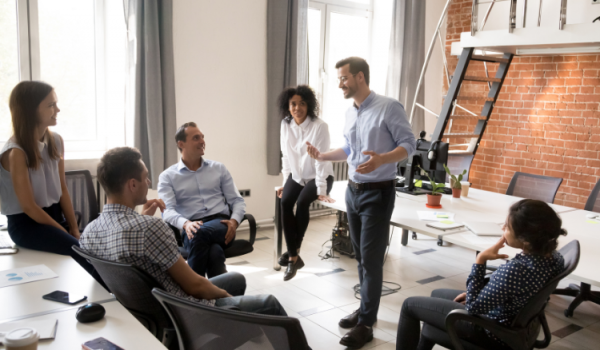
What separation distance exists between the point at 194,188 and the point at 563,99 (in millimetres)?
4222

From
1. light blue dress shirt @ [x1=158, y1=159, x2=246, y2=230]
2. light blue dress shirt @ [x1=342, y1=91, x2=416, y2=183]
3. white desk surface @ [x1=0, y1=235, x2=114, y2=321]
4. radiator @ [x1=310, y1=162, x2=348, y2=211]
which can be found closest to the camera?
white desk surface @ [x1=0, y1=235, x2=114, y2=321]

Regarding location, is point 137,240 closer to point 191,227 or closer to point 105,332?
point 105,332

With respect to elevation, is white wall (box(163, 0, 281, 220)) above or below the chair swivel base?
above

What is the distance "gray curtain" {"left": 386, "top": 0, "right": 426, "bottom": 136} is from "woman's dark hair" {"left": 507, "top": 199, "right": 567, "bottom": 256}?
14.1ft

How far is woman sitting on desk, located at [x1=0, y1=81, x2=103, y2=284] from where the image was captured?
87.7 inches

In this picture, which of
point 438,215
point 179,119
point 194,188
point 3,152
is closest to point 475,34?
point 438,215

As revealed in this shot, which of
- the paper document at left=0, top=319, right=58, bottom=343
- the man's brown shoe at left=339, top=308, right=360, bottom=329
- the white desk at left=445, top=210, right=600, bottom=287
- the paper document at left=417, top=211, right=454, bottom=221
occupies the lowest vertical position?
the man's brown shoe at left=339, top=308, right=360, bottom=329

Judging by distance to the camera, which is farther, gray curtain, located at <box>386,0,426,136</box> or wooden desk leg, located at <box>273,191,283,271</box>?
gray curtain, located at <box>386,0,426,136</box>

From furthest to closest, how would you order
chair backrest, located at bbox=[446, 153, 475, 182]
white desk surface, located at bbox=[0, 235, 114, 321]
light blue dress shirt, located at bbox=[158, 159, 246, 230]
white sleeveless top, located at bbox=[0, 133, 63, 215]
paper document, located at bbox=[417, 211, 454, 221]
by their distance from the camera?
chair backrest, located at bbox=[446, 153, 475, 182], light blue dress shirt, located at bbox=[158, 159, 246, 230], paper document, located at bbox=[417, 211, 454, 221], white sleeveless top, located at bbox=[0, 133, 63, 215], white desk surface, located at bbox=[0, 235, 114, 321]

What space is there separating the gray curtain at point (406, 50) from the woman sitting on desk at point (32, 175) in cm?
420

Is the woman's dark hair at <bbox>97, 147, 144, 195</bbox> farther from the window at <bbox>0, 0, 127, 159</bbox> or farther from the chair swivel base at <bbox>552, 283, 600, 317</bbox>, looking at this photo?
the chair swivel base at <bbox>552, 283, 600, 317</bbox>

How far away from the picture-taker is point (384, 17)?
5.94 meters

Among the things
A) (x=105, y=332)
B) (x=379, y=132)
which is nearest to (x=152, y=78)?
(x=379, y=132)

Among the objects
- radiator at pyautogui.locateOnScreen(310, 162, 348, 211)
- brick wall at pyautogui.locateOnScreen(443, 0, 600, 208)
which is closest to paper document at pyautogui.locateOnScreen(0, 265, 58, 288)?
radiator at pyautogui.locateOnScreen(310, 162, 348, 211)
